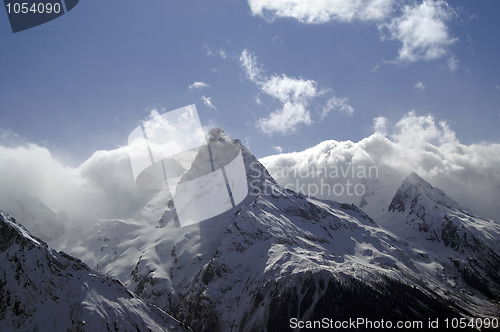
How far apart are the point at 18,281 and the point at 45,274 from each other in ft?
36.1


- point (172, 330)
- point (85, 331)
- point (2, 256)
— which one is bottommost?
point (172, 330)

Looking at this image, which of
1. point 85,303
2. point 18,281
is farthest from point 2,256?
point 85,303

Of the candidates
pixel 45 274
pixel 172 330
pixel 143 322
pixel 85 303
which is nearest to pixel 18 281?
pixel 45 274

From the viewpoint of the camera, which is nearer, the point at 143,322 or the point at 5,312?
the point at 5,312

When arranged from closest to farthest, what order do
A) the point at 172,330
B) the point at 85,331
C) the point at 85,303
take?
the point at 85,331, the point at 85,303, the point at 172,330

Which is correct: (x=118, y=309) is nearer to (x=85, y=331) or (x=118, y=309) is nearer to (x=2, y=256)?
(x=85, y=331)

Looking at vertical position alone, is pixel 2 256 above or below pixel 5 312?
above

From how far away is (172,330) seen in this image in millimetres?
199500

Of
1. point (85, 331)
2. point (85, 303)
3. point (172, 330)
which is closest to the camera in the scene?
point (85, 331)

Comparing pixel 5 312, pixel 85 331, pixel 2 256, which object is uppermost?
pixel 2 256

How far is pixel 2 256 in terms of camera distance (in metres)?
195

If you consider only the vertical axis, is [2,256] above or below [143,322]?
above

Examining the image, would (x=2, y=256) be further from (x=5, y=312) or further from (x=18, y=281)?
(x=5, y=312)

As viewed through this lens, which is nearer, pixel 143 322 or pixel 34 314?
pixel 34 314
